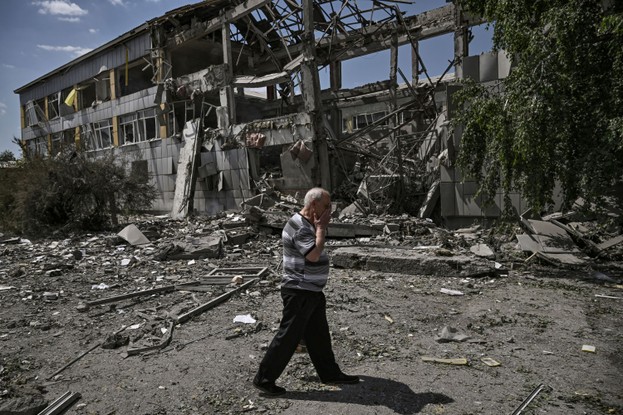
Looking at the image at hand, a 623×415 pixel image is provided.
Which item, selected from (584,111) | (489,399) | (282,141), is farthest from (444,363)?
(282,141)

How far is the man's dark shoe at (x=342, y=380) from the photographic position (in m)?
3.41

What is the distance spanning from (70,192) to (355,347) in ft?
39.9

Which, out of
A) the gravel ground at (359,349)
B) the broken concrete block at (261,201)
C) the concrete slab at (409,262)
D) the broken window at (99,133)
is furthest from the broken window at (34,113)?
the concrete slab at (409,262)

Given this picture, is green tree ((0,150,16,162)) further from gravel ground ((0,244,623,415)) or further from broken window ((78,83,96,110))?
gravel ground ((0,244,623,415))

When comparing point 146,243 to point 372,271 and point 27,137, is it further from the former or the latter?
point 27,137

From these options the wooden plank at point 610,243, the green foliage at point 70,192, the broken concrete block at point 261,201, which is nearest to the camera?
the wooden plank at point 610,243

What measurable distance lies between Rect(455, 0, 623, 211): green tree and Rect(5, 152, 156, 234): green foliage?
11630 mm

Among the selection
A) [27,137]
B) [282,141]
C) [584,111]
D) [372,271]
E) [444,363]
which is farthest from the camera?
[27,137]

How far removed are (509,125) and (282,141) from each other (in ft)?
29.7

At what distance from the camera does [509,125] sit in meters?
6.34

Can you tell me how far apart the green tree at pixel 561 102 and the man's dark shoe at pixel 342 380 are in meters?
4.12

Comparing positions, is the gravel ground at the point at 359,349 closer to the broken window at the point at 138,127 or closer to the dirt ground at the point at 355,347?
the dirt ground at the point at 355,347

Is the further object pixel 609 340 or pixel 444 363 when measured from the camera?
pixel 609 340

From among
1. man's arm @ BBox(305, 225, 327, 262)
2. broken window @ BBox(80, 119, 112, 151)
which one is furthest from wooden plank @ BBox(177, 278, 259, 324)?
broken window @ BBox(80, 119, 112, 151)
